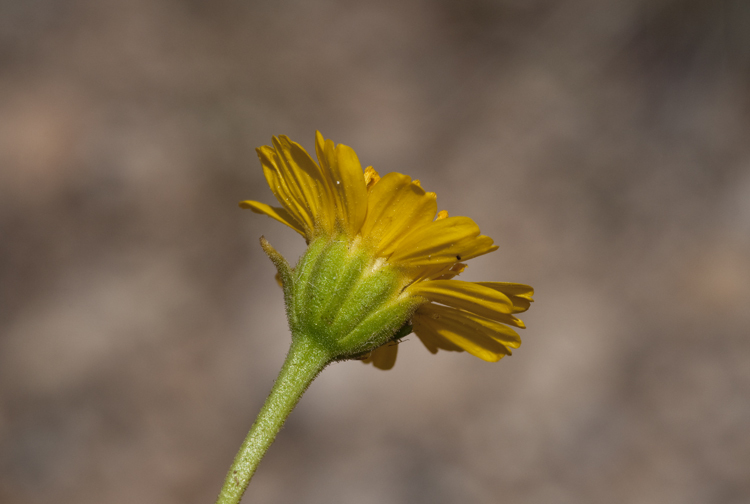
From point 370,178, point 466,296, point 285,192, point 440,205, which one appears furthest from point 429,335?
point 440,205

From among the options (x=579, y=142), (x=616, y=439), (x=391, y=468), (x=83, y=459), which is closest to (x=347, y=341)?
(x=391, y=468)

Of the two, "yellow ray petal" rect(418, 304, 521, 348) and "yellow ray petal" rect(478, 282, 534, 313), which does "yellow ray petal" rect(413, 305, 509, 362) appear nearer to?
"yellow ray petal" rect(418, 304, 521, 348)

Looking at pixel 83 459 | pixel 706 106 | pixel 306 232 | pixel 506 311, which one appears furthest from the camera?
pixel 706 106

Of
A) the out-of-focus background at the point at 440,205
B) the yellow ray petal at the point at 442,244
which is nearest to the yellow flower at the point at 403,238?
the yellow ray petal at the point at 442,244

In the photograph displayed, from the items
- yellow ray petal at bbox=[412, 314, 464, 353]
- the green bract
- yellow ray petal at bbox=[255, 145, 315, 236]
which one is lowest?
the green bract

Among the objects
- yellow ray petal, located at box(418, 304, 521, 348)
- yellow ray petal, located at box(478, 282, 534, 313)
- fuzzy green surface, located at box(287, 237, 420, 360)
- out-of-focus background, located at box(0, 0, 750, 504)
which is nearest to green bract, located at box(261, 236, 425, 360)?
fuzzy green surface, located at box(287, 237, 420, 360)

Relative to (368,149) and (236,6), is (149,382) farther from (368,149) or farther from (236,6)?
(236,6)

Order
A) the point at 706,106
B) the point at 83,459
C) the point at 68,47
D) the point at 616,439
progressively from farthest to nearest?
the point at 706,106 < the point at 68,47 < the point at 616,439 < the point at 83,459

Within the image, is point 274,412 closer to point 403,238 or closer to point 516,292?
point 403,238
